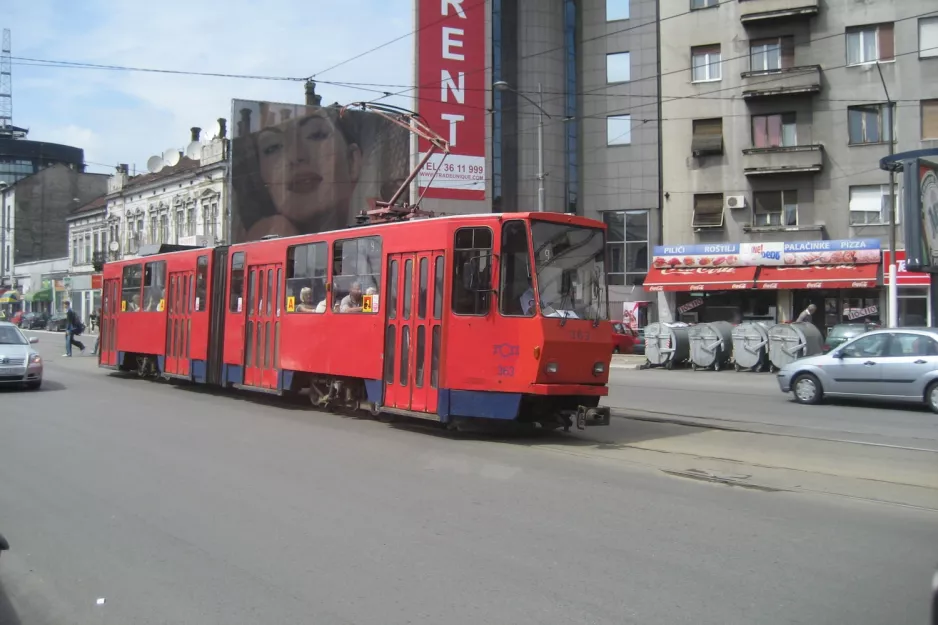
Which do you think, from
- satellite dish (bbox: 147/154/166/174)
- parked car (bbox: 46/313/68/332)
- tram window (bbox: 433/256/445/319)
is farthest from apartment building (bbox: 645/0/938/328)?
parked car (bbox: 46/313/68/332)

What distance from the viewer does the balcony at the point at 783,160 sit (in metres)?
33.3

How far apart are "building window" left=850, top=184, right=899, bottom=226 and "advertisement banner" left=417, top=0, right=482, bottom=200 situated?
62.9 feet

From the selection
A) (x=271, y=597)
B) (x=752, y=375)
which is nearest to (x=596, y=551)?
(x=271, y=597)

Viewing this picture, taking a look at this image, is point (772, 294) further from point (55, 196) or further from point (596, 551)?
point (55, 196)

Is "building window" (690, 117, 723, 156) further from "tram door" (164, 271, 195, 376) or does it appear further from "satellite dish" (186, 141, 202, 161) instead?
"satellite dish" (186, 141, 202, 161)

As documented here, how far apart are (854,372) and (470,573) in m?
12.6

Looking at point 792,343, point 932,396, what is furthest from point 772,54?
point 932,396

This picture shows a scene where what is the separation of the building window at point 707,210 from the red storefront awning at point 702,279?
7.56ft

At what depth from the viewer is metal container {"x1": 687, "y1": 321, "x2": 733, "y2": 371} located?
83.5 feet

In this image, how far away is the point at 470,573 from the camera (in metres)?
5.21

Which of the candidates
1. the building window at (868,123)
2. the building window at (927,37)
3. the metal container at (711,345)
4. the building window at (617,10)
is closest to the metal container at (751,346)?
the metal container at (711,345)

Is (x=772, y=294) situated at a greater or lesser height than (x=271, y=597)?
greater

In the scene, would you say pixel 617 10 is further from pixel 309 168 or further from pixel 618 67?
pixel 309 168

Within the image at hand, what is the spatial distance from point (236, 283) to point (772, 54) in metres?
28.6
